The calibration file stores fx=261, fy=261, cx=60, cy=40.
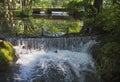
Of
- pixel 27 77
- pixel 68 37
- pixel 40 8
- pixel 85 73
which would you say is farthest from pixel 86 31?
pixel 40 8

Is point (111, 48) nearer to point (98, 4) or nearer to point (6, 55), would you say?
point (6, 55)

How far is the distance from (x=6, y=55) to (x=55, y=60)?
95.5 inches

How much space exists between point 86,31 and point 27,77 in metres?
6.79

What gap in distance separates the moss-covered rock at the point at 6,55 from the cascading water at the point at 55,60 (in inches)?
15.2

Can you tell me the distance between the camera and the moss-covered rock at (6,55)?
12.0m

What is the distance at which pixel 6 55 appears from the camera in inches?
487

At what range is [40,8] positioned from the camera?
145ft

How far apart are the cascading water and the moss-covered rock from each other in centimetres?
39

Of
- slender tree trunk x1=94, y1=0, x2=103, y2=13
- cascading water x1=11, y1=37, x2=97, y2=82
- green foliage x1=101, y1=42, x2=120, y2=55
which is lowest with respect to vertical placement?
cascading water x1=11, y1=37, x2=97, y2=82

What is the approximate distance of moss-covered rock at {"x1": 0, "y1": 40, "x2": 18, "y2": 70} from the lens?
12.0 metres

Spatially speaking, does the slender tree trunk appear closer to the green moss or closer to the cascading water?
the cascading water

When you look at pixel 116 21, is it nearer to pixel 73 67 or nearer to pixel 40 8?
pixel 73 67

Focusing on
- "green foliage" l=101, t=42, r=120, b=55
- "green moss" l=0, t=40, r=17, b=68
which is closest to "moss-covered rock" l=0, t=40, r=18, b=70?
"green moss" l=0, t=40, r=17, b=68

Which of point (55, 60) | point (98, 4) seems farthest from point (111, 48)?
point (98, 4)
